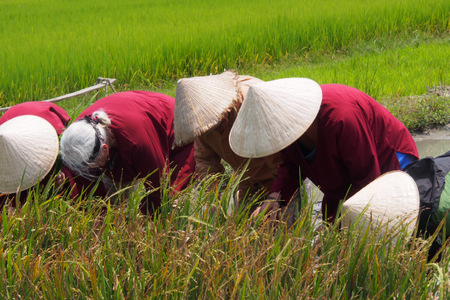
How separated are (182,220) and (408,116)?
384 cm

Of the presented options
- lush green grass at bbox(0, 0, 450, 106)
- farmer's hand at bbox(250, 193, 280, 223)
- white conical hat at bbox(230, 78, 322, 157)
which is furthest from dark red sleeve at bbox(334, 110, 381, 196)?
lush green grass at bbox(0, 0, 450, 106)

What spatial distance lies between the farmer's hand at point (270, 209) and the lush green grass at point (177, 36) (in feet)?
15.2

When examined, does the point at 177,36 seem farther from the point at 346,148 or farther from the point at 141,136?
the point at 346,148

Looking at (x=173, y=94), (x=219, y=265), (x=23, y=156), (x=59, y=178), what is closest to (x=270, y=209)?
(x=219, y=265)

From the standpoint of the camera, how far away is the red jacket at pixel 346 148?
2553mm

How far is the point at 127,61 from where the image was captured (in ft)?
25.3

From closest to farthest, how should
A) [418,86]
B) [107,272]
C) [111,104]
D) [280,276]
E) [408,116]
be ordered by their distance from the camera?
[280,276] < [107,272] < [111,104] < [408,116] < [418,86]

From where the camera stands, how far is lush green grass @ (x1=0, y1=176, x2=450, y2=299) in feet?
6.35

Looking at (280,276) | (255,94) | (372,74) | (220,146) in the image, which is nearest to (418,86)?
(372,74)

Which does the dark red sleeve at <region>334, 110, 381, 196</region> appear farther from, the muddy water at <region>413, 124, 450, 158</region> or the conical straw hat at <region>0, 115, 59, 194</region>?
the muddy water at <region>413, 124, 450, 158</region>

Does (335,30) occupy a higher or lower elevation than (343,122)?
lower

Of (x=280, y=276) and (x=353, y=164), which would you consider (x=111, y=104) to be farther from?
(x=280, y=276)

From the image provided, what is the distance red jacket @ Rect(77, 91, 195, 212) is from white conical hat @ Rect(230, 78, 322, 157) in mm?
418

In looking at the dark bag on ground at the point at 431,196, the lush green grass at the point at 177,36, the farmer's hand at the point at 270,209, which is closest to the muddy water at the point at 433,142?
the lush green grass at the point at 177,36
